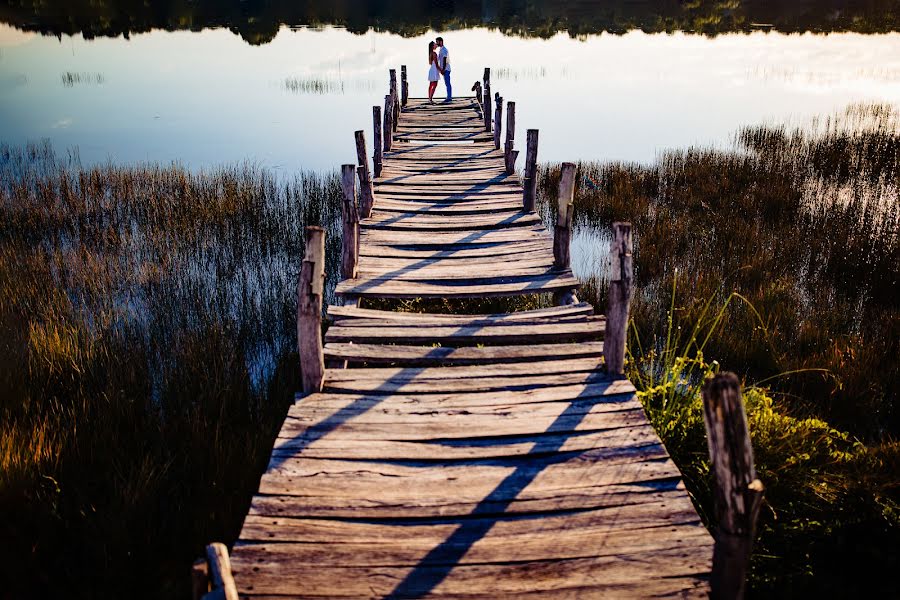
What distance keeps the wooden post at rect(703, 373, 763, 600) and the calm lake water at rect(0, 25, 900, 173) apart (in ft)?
49.7

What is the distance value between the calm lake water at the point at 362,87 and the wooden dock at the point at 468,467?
1235cm

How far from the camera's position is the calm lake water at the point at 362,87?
1923 cm

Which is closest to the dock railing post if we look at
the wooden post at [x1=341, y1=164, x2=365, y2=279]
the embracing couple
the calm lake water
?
the wooden post at [x1=341, y1=164, x2=365, y2=279]

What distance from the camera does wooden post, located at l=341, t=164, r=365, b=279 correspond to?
23.0ft

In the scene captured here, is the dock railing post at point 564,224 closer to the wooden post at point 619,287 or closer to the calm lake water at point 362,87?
the wooden post at point 619,287

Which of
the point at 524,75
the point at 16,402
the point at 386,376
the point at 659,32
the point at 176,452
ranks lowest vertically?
the point at 176,452

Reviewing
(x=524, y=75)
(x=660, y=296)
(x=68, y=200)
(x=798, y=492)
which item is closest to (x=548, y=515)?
(x=798, y=492)

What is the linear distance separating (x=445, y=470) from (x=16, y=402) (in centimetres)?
399

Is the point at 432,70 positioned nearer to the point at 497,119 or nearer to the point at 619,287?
the point at 497,119

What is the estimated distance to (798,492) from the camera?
4797mm

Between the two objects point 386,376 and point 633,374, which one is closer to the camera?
point 386,376

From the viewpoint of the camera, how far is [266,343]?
8133 mm

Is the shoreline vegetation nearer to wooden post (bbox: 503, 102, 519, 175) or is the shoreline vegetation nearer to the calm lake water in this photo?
wooden post (bbox: 503, 102, 519, 175)

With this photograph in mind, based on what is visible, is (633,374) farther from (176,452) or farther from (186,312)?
(186,312)
